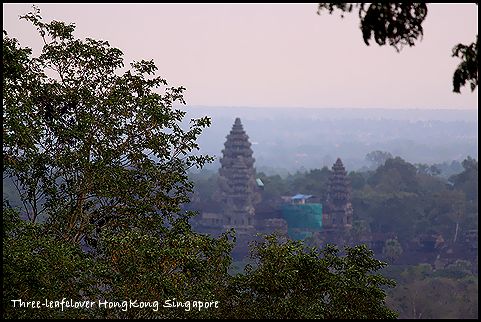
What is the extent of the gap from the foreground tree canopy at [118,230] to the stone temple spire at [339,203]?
198 ft

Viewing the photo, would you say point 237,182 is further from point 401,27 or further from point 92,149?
point 401,27

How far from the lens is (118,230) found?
47.5 feet

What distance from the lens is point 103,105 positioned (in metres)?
14.2

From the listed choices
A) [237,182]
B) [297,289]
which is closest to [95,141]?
[297,289]

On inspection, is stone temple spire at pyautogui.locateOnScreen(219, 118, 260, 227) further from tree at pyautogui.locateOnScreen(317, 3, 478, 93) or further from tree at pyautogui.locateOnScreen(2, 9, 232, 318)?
tree at pyautogui.locateOnScreen(317, 3, 478, 93)

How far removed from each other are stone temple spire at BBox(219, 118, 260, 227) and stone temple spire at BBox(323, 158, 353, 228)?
283 inches

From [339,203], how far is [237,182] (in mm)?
9620

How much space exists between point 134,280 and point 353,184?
271 feet

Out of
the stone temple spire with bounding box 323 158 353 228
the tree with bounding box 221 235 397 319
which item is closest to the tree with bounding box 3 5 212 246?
the tree with bounding box 221 235 397 319

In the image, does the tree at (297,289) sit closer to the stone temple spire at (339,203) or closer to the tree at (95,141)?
the tree at (95,141)

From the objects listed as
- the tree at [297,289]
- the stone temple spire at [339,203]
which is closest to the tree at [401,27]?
the tree at [297,289]

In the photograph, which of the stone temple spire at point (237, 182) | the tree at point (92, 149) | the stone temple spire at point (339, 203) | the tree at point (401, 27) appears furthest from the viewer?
the stone temple spire at point (237, 182)

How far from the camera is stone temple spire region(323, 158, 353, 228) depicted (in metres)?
74.6

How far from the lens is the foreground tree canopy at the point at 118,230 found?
35.9 ft
